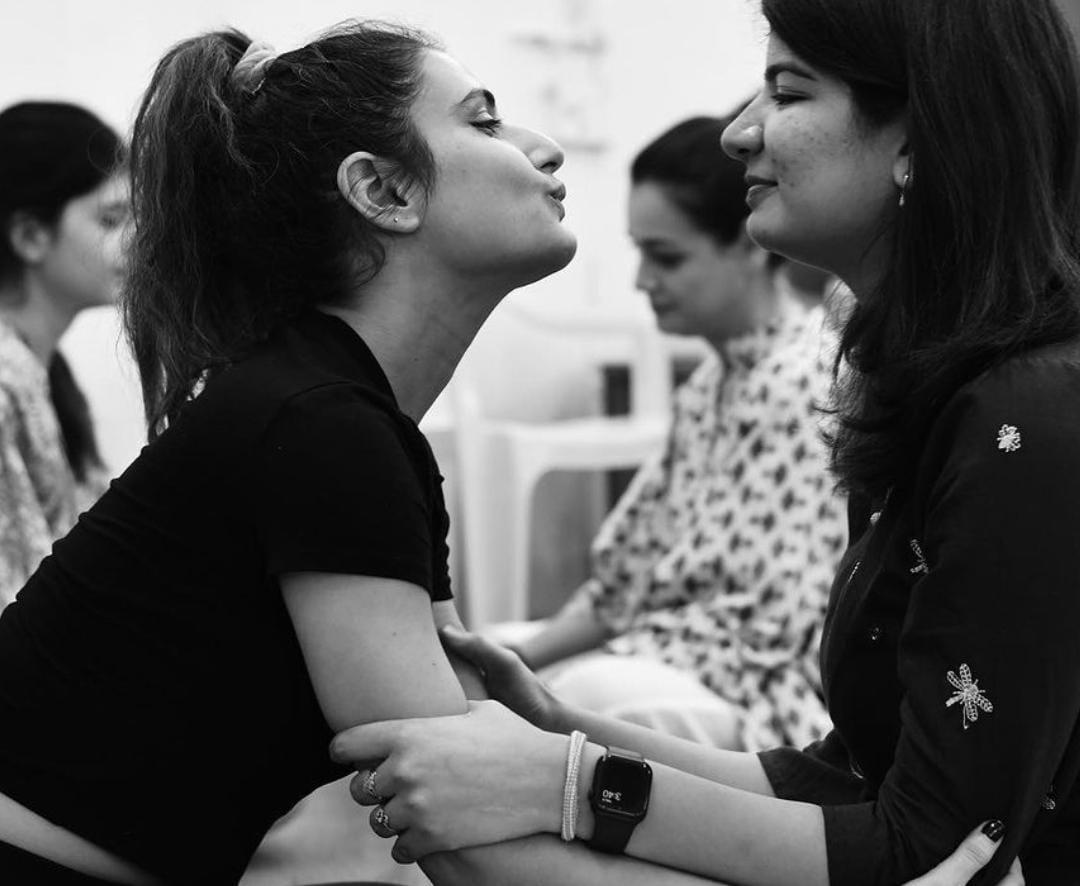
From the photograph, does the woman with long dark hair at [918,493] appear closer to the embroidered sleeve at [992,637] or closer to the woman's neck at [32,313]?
the embroidered sleeve at [992,637]

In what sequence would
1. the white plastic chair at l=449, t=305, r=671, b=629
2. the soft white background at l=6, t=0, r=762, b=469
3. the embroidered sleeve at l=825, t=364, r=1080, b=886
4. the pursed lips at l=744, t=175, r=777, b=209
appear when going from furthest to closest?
the white plastic chair at l=449, t=305, r=671, b=629
the soft white background at l=6, t=0, r=762, b=469
the pursed lips at l=744, t=175, r=777, b=209
the embroidered sleeve at l=825, t=364, r=1080, b=886

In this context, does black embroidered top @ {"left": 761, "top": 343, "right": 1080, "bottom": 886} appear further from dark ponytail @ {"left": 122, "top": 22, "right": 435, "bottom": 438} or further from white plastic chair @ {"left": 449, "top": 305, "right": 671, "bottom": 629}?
white plastic chair @ {"left": 449, "top": 305, "right": 671, "bottom": 629}

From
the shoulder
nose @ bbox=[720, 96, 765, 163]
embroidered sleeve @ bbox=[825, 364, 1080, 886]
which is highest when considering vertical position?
nose @ bbox=[720, 96, 765, 163]

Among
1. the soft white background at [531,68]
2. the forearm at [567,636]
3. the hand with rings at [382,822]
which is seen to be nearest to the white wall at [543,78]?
the soft white background at [531,68]

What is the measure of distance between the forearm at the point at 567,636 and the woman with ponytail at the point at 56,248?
2.95ft

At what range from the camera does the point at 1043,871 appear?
120cm

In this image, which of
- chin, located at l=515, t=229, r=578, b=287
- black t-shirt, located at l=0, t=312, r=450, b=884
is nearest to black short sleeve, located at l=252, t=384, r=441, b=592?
black t-shirt, located at l=0, t=312, r=450, b=884

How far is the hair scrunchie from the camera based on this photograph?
1331 millimetres

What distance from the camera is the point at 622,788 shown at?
114 cm

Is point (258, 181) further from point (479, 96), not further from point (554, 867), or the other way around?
point (554, 867)

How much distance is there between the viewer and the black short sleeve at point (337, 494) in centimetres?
112

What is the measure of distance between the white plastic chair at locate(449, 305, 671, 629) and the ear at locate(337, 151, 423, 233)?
2.65m

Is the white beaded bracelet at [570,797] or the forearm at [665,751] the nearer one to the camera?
the white beaded bracelet at [570,797]

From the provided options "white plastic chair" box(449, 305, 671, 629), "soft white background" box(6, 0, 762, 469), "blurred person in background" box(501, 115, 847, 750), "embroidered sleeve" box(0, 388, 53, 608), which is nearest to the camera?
"blurred person in background" box(501, 115, 847, 750)
